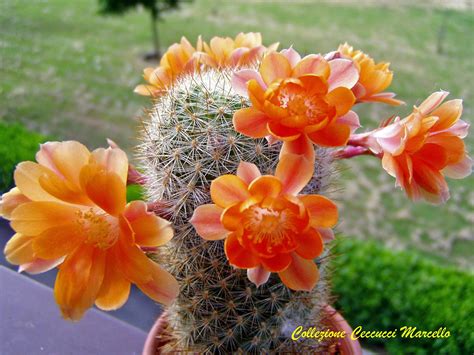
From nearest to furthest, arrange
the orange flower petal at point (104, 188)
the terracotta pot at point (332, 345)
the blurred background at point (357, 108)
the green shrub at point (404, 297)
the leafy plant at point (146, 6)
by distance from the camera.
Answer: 1. the orange flower petal at point (104, 188)
2. the terracotta pot at point (332, 345)
3. the green shrub at point (404, 297)
4. the blurred background at point (357, 108)
5. the leafy plant at point (146, 6)

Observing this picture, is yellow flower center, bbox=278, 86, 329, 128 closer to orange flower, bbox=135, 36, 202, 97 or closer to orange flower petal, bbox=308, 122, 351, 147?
orange flower petal, bbox=308, 122, 351, 147

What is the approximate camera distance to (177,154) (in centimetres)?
84

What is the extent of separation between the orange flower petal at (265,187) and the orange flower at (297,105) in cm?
7

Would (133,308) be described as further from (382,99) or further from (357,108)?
(357,108)

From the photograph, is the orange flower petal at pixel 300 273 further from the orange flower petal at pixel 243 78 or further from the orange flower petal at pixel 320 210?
the orange flower petal at pixel 243 78

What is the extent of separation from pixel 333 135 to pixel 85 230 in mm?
383

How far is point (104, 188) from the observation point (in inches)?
25.9

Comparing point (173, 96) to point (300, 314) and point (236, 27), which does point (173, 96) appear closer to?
point (300, 314)

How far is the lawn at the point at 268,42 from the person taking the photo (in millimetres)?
2389

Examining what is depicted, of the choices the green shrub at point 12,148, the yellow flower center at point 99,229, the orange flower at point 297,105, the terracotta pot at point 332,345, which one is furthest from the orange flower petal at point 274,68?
the green shrub at point 12,148

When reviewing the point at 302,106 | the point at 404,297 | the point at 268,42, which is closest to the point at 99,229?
the point at 302,106

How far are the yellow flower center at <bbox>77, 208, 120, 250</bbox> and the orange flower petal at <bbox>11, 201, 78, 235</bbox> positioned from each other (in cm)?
2

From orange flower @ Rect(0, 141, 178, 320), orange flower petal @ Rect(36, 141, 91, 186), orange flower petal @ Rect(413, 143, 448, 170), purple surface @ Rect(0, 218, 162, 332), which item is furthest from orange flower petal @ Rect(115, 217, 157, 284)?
purple surface @ Rect(0, 218, 162, 332)

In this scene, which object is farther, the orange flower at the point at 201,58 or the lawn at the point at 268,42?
the lawn at the point at 268,42
